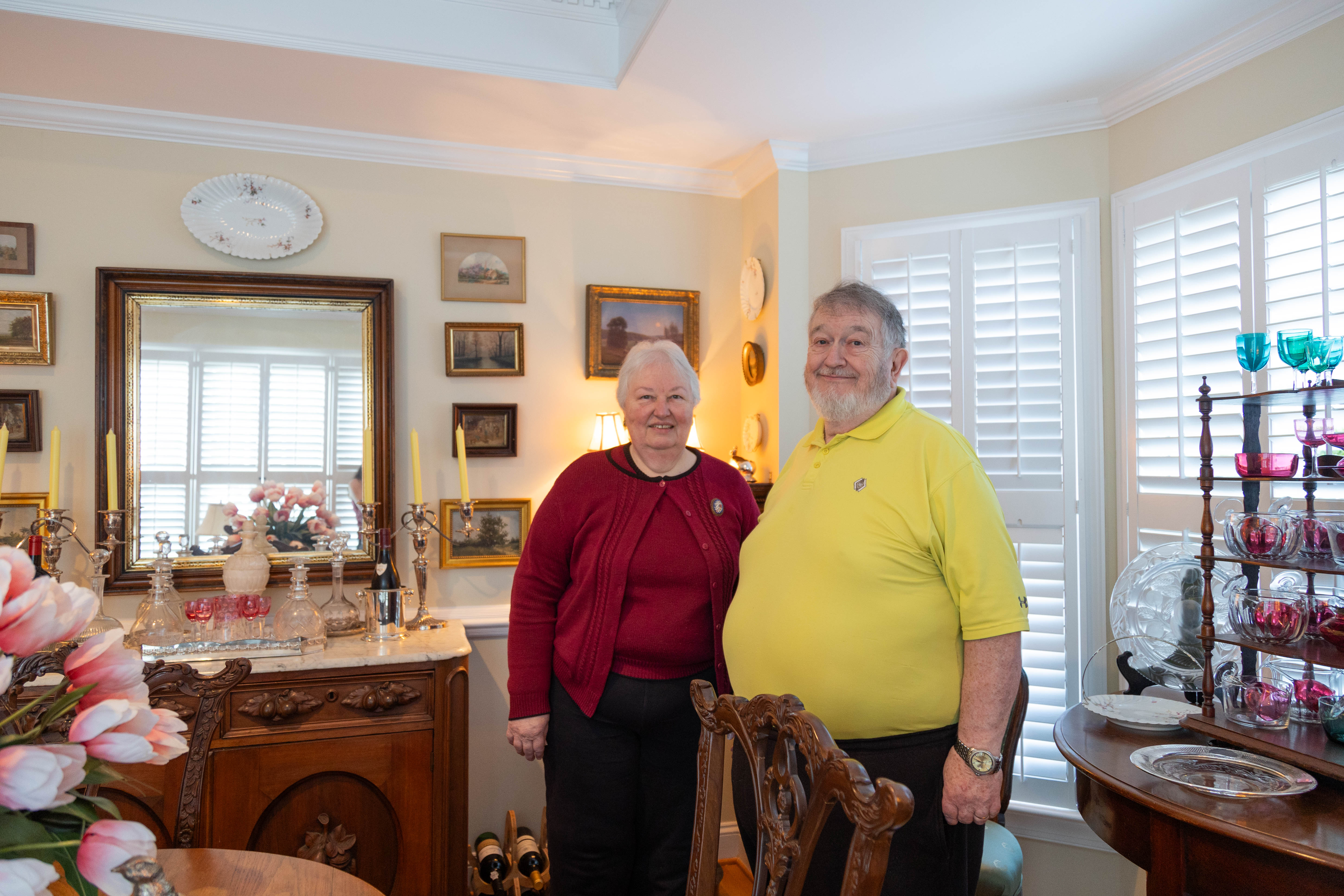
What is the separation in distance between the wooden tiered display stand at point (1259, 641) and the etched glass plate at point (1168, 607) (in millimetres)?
138

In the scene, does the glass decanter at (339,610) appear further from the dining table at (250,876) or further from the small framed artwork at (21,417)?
the dining table at (250,876)

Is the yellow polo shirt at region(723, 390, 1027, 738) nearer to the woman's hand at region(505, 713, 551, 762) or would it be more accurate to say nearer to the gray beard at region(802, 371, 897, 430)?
the gray beard at region(802, 371, 897, 430)

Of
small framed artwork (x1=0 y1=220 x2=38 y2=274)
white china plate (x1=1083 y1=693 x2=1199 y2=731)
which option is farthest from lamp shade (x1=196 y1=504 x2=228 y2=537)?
white china plate (x1=1083 y1=693 x2=1199 y2=731)

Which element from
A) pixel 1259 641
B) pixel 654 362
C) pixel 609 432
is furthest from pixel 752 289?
pixel 1259 641

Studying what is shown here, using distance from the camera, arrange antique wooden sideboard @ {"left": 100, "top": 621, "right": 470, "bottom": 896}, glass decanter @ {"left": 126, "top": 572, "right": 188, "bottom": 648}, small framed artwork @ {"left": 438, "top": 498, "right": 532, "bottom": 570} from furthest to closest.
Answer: small framed artwork @ {"left": 438, "top": 498, "right": 532, "bottom": 570}, glass decanter @ {"left": 126, "top": 572, "right": 188, "bottom": 648}, antique wooden sideboard @ {"left": 100, "top": 621, "right": 470, "bottom": 896}

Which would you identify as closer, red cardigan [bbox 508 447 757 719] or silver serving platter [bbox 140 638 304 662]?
red cardigan [bbox 508 447 757 719]

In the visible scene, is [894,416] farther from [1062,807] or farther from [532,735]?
[1062,807]

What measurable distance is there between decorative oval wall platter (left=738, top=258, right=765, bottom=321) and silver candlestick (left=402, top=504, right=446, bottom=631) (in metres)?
1.37

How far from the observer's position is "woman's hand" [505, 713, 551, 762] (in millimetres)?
1867

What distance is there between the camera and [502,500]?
295cm

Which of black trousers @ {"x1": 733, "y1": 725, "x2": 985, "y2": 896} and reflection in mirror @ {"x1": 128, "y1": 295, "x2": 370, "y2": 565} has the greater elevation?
reflection in mirror @ {"x1": 128, "y1": 295, "x2": 370, "y2": 565}

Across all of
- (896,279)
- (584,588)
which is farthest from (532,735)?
(896,279)

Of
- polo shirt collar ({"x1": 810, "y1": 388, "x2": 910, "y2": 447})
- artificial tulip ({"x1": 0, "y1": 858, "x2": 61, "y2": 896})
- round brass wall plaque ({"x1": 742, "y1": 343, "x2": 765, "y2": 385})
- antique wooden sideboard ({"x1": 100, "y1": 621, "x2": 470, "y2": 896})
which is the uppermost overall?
round brass wall plaque ({"x1": 742, "y1": 343, "x2": 765, "y2": 385})

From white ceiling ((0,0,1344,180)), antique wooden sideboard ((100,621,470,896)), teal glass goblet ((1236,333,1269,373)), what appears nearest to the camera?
teal glass goblet ((1236,333,1269,373))
